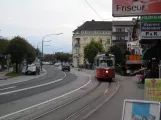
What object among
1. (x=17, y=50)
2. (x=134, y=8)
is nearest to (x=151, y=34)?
(x=134, y=8)

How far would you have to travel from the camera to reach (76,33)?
15025cm

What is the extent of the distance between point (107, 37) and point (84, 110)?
128 m

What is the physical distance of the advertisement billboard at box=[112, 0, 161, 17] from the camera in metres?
9.05

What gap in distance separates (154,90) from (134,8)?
2033mm

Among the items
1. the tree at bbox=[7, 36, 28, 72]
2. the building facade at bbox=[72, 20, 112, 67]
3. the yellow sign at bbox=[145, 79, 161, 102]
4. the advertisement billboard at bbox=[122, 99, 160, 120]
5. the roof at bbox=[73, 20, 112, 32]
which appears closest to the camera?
the advertisement billboard at bbox=[122, 99, 160, 120]

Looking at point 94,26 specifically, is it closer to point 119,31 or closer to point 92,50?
point 119,31

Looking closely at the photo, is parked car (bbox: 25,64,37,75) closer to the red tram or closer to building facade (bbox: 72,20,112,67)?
the red tram

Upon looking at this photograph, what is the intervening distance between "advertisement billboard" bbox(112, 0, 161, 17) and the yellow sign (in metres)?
1.69

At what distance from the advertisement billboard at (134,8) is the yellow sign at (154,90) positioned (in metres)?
1.69

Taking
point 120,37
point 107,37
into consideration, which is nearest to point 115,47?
point 120,37

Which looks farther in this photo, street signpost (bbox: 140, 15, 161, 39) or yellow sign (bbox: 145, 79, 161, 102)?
street signpost (bbox: 140, 15, 161, 39)

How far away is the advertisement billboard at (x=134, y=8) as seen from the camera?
905 cm

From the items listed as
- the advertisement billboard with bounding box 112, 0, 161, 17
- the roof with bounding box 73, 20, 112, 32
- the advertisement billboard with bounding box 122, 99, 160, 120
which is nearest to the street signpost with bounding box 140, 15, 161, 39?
the advertisement billboard with bounding box 112, 0, 161, 17

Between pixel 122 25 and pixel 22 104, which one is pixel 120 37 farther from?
pixel 22 104
